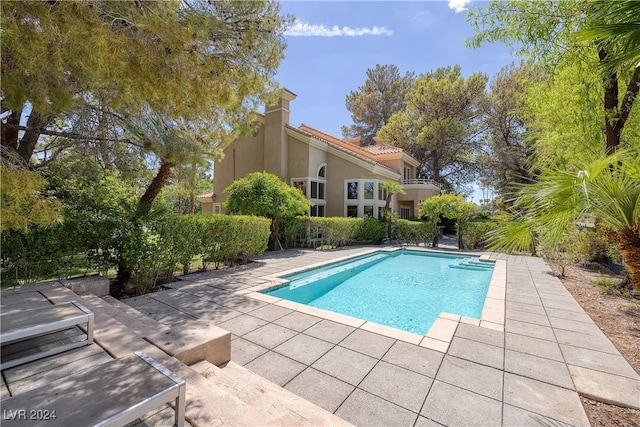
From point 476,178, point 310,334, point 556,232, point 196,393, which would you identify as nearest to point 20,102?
point 196,393

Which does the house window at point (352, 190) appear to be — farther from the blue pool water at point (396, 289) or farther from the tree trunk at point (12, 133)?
the tree trunk at point (12, 133)

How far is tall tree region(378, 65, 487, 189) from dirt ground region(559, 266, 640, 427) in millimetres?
19634

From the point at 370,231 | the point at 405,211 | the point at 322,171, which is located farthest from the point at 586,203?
the point at 405,211

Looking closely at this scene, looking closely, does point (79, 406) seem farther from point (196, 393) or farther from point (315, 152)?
point (315, 152)

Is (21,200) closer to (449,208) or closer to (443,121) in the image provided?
(449,208)

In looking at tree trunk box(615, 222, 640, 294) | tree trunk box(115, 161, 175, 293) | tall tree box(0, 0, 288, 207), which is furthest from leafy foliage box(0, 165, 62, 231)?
tree trunk box(615, 222, 640, 294)

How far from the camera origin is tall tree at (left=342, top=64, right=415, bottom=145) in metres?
34.9

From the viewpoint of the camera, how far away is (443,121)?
25891mm

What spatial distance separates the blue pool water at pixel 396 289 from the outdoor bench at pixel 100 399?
16.7ft

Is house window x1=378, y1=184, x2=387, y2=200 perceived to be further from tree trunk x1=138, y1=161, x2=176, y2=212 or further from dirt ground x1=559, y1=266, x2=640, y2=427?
tree trunk x1=138, y1=161, x2=176, y2=212

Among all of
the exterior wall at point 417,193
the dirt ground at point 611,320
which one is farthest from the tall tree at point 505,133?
the dirt ground at point 611,320

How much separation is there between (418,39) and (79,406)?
55.7 feet

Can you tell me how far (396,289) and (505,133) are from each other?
73.0 feet

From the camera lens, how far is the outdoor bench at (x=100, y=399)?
174 centimetres
